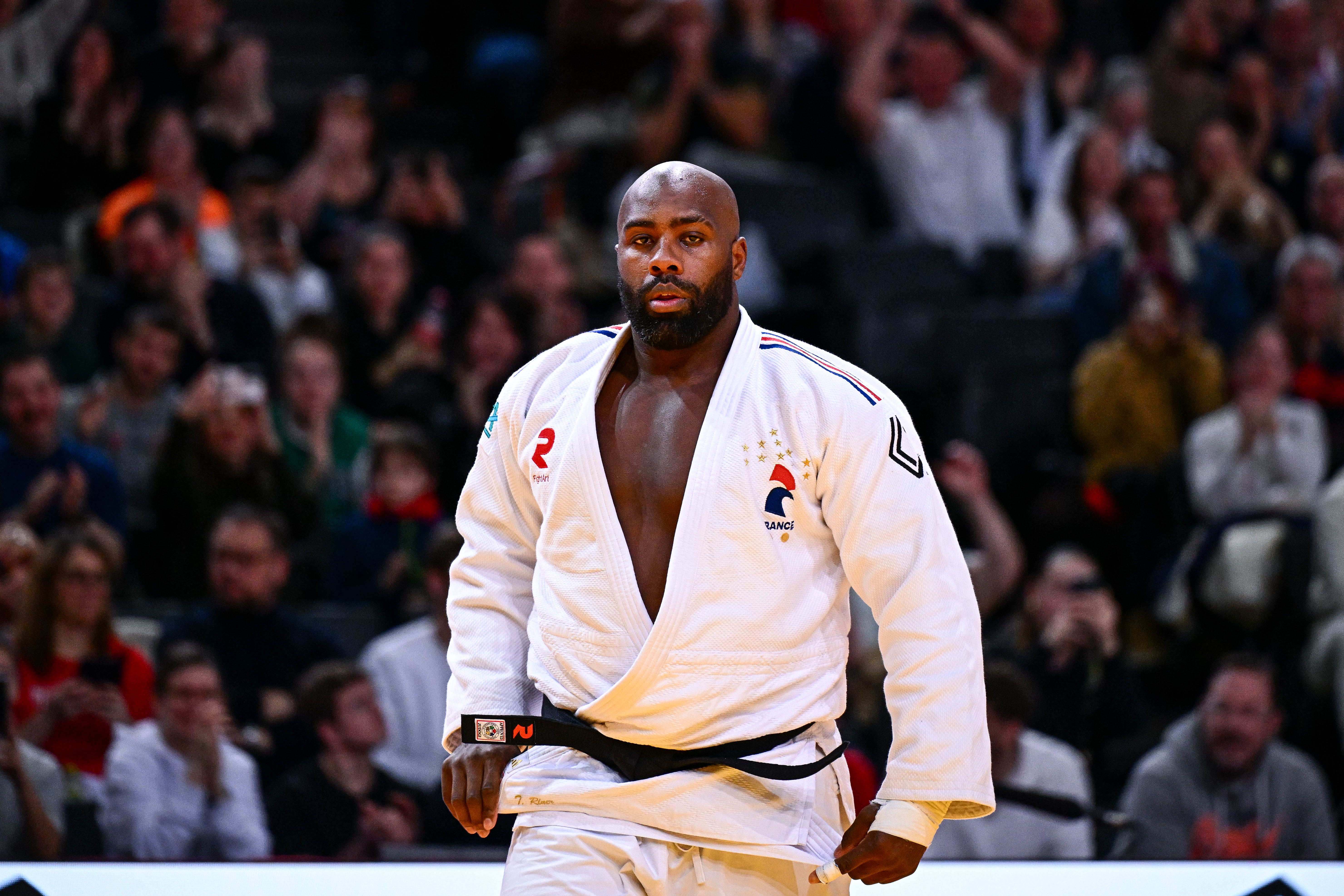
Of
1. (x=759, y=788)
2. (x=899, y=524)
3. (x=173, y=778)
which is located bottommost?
(x=173, y=778)

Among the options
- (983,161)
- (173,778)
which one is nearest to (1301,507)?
(983,161)

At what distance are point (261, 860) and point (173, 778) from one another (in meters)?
1.42

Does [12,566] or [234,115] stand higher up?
[234,115]

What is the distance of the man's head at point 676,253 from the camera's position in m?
2.80

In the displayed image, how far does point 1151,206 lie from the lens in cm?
786

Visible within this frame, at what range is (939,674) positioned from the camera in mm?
2697

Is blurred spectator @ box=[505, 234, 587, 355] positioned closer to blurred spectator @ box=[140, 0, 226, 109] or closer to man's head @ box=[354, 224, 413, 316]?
man's head @ box=[354, 224, 413, 316]

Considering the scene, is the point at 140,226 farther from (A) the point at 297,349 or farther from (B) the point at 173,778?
(B) the point at 173,778

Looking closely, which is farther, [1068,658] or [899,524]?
[1068,658]

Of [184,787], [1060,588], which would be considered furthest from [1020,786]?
[184,787]

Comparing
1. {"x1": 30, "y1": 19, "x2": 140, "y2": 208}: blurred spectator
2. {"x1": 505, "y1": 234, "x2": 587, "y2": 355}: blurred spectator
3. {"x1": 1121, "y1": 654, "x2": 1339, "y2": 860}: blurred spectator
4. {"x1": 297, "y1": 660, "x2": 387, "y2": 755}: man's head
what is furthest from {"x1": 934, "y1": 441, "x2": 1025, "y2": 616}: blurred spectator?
{"x1": 30, "y1": 19, "x2": 140, "y2": 208}: blurred spectator

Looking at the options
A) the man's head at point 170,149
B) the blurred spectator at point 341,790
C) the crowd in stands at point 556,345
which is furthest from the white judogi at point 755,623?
the man's head at point 170,149

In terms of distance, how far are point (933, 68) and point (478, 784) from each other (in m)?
6.56

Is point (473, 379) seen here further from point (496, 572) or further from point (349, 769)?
point (496, 572)
